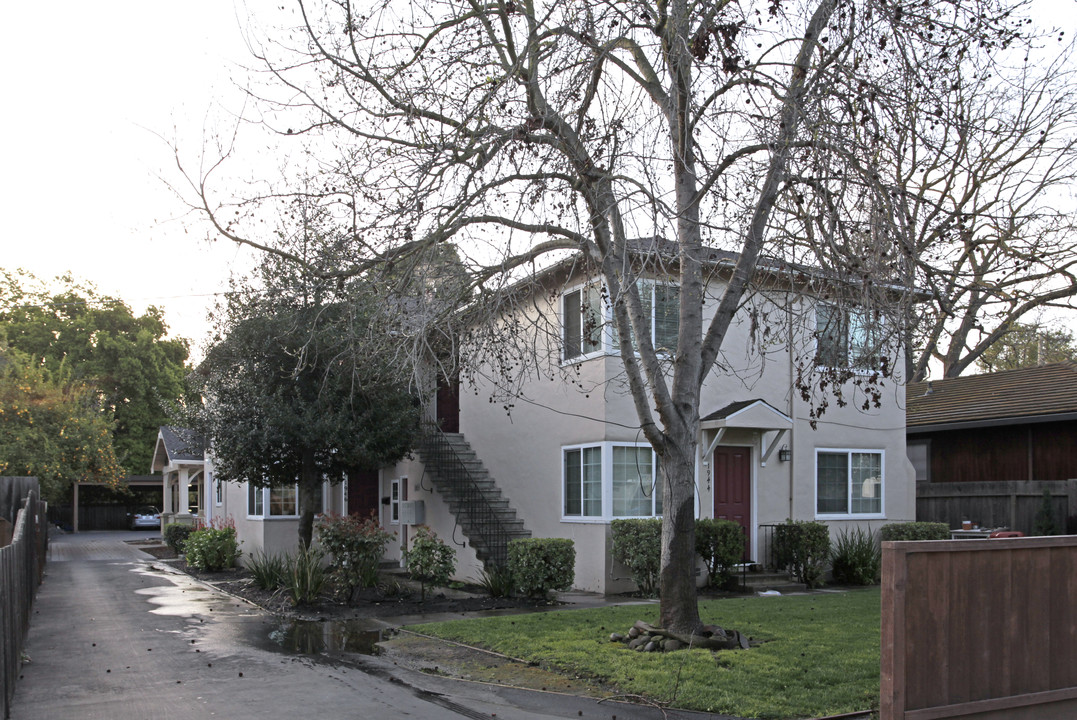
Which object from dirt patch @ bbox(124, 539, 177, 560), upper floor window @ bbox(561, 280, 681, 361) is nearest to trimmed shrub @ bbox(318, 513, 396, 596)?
upper floor window @ bbox(561, 280, 681, 361)

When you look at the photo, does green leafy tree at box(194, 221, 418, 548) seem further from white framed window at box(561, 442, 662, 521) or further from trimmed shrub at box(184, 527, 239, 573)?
trimmed shrub at box(184, 527, 239, 573)

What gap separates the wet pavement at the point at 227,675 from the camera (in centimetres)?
737

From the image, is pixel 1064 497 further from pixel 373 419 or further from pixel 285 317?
pixel 285 317

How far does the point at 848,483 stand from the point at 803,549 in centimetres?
246

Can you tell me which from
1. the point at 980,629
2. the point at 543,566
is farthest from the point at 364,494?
the point at 980,629

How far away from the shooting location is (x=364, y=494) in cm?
2278

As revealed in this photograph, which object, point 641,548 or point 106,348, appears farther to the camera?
point 106,348

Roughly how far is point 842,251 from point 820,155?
94cm

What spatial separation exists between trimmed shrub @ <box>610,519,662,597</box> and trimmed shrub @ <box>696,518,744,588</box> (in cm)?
95

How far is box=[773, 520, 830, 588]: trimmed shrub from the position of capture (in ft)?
51.8

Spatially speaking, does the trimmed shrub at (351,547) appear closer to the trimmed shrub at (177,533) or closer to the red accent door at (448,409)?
the red accent door at (448,409)

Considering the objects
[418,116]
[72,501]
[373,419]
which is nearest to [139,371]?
[72,501]

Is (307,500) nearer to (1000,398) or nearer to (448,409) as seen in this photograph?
(448,409)

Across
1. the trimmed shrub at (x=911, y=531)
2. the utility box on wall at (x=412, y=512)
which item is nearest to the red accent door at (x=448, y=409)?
the utility box on wall at (x=412, y=512)
